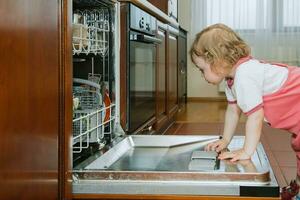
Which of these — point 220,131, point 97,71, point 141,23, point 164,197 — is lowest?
point 220,131

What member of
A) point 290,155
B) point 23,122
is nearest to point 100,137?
point 23,122

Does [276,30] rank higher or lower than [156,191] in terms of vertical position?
higher

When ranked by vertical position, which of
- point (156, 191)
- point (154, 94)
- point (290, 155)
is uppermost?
point (154, 94)

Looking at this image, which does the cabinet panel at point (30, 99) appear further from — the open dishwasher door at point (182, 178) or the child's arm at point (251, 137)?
the child's arm at point (251, 137)

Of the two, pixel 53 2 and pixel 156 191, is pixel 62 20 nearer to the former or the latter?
Result: pixel 53 2

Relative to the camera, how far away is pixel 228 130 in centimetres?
148

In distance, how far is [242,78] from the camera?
1.26 m

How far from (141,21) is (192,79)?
3826 mm

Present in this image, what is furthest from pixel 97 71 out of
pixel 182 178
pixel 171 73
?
pixel 171 73

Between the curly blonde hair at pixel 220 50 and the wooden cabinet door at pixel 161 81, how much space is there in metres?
1.10

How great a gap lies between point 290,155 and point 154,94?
0.76 meters

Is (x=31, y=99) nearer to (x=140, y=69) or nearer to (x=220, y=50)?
(x=220, y=50)

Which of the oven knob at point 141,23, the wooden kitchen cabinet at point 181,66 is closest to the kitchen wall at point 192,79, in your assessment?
the wooden kitchen cabinet at point 181,66

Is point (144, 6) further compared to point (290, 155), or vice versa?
point (290, 155)
